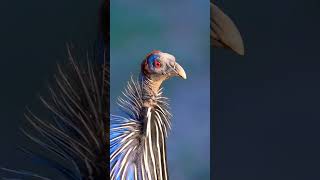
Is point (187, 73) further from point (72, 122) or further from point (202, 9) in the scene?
point (72, 122)

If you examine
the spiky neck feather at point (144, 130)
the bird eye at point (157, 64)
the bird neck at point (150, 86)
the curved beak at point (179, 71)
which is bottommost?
the spiky neck feather at point (144, 130)

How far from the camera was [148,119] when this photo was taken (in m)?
2.73

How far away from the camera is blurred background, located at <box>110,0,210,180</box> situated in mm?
2688

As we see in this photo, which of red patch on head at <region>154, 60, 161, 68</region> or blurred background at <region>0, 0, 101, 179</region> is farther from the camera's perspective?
blurred background at <region>0, 0, 101, 179</region>

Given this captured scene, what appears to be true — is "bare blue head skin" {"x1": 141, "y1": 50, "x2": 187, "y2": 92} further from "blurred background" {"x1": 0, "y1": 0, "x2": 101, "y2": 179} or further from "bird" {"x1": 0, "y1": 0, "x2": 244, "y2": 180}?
"blurred background" {"x1": 0, "y1": 0, "x2": 101, "y2": 179}
